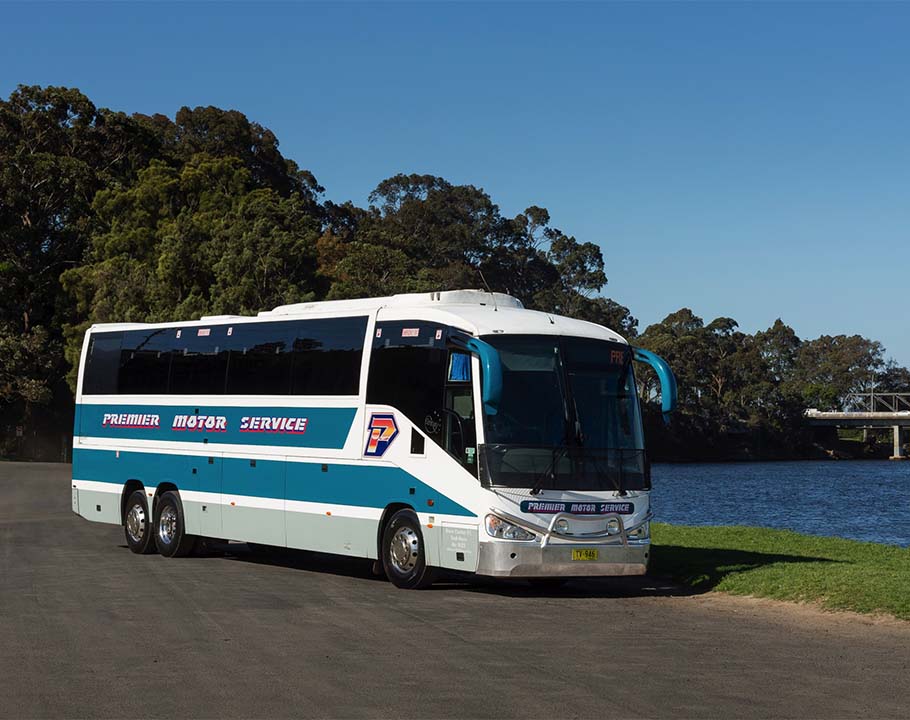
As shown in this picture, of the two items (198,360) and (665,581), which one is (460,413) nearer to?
(665,581)

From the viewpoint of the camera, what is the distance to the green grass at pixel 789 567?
53.7ft

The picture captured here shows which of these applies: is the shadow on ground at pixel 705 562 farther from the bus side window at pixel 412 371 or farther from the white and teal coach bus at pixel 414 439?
the bus side window at pixel 412 371

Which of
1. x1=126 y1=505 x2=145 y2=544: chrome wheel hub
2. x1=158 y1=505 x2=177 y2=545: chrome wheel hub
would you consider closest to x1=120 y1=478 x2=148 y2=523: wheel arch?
x1=126 y1=505 x2=145 y2=544: chrome wheel hub

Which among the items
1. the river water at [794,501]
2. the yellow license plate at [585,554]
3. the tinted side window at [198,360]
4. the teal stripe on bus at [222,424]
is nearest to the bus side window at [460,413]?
the yellow license plate at [585,554]

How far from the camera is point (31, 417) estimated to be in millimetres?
81250

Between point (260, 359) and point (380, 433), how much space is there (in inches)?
141

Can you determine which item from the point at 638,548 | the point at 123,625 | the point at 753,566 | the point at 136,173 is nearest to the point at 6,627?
the point at 123,625

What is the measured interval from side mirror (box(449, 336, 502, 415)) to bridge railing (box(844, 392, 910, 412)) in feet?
510

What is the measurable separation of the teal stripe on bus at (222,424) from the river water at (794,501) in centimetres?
2105

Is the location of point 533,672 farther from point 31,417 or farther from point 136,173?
point 136,173

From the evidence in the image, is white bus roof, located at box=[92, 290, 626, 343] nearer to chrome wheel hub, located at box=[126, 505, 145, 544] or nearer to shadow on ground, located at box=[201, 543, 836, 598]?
shadow on ground, located at box=[201, 543, 836, 598]

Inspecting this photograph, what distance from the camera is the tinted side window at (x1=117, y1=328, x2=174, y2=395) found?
2411 cm

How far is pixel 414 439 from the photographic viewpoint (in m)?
18.4

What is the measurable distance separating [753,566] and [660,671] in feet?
28.5
